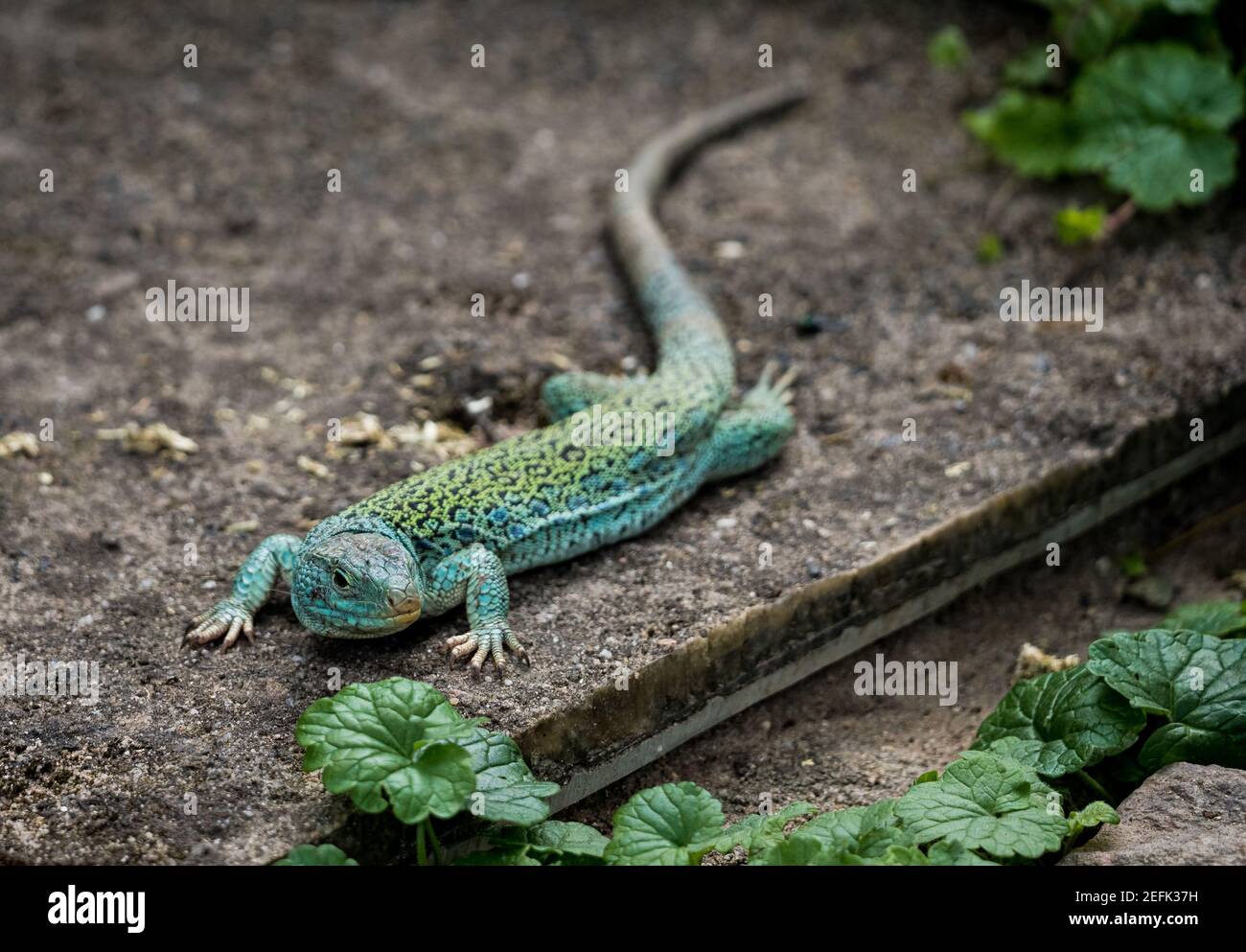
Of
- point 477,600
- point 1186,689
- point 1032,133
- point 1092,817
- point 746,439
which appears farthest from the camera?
point 1032,133

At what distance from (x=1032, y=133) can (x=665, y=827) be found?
19.5 ft

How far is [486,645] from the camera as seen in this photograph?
5500 millimetres

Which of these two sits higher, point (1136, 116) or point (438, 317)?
point (1136, 116)

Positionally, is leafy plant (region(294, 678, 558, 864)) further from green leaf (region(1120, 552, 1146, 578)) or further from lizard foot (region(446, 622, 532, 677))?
green leaf (region(1120, 552, 1146, 578))

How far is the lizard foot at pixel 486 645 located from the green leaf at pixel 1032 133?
5058mm

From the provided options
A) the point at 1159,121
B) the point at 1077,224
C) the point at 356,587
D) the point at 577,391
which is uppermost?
the point at 1159,121

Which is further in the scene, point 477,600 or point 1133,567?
point 1133,567

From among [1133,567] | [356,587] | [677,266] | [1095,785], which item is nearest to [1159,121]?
[1133,567]

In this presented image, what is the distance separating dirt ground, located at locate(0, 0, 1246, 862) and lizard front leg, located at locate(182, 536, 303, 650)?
4.0 inches

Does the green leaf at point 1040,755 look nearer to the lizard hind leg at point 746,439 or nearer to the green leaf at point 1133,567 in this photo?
the lizard hind leg at point 746,439

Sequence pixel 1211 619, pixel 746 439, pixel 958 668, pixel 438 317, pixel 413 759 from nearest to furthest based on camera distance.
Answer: pixel 413 759 → pixel 1211 619 → pixel 958 668 → pixel 746 439 → pixel 438 317

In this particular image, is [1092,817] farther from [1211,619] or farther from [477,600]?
[477,600]

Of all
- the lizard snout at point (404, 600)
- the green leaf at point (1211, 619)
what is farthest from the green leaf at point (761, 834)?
the green leaf at point (1211, 619)

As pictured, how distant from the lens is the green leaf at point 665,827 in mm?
4469
